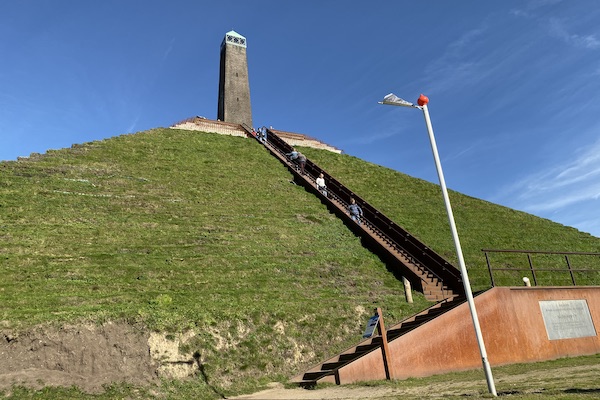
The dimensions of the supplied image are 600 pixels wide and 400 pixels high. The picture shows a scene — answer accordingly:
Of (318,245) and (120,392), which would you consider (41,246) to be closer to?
(120,392)

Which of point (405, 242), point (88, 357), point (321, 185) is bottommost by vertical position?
point (88, 357)

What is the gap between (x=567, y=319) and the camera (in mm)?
13695

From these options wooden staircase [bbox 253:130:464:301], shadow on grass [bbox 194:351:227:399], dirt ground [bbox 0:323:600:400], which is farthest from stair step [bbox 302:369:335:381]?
wooden staircase [bbox 253:130:464:301]

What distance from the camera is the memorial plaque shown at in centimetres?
1340

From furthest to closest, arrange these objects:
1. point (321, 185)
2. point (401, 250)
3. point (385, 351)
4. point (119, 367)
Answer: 1. point (321, 185)
2. point (401, 250)
3. point (385, 351)
4. point (119, 367)

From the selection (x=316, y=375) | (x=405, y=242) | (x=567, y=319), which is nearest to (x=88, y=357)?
(x=316, y=375)

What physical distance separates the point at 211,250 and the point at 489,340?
9865mm

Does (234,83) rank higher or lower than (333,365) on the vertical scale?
higher

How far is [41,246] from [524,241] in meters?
23.0

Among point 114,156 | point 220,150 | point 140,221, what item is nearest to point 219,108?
point 220,150

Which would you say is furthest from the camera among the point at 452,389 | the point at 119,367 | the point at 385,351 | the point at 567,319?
the point at 567,319

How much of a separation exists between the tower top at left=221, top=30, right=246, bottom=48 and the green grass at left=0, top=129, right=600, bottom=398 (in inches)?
1376

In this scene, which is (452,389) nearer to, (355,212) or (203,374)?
(203,374)

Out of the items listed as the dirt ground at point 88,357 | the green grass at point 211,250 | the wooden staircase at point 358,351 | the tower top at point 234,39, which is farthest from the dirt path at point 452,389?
the tower top at point 234,39
